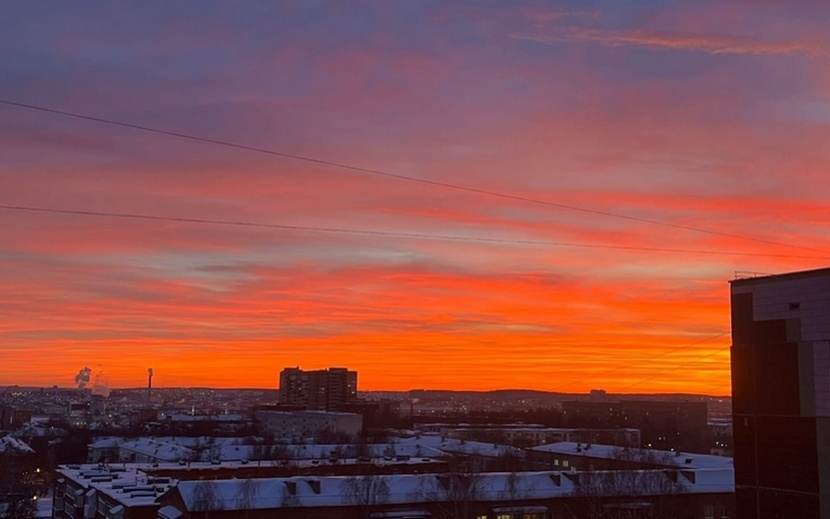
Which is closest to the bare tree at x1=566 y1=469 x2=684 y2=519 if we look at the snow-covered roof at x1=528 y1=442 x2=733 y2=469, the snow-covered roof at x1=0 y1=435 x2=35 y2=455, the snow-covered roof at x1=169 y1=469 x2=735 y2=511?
the snow-covered roof at x1=169 y1=469 x2=735 y2=511

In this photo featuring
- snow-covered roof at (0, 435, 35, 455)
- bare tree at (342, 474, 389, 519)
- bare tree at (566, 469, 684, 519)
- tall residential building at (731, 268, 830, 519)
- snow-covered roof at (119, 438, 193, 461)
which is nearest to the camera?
tall residential building at (731, 268, 830, 519)

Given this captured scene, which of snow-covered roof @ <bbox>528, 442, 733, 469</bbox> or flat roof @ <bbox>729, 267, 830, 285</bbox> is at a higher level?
flat roof @ <bbox>729, 267, 830, 285</bbox>

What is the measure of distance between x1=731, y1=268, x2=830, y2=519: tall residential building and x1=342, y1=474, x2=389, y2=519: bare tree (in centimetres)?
2037

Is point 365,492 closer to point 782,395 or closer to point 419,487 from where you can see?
point 419,487

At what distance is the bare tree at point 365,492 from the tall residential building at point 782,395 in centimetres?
2037

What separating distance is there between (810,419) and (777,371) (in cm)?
196

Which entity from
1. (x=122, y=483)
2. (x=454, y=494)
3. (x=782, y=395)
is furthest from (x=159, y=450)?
(x=782, y=395)

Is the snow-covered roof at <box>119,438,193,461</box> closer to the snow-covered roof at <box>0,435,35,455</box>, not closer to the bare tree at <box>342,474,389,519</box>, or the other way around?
the snow-covered roof at <box>0,435,35,455</box>

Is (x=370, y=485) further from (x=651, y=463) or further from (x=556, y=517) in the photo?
(x=651, y=463)

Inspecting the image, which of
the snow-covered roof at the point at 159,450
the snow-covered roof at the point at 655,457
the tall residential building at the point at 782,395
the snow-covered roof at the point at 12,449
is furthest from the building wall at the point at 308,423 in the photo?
the tall residential building at the point at 782,395

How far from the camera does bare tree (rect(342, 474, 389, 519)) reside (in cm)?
4459

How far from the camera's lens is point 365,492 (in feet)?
148

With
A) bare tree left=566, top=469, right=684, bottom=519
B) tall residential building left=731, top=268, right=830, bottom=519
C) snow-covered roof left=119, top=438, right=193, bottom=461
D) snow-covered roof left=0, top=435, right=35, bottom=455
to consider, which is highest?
tall residential building left=731, top=268, right=830, bottom=519

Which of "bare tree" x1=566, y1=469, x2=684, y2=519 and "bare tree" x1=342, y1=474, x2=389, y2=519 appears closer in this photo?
"bare tree" x1=342, y1=474, x2=389, y2=519
